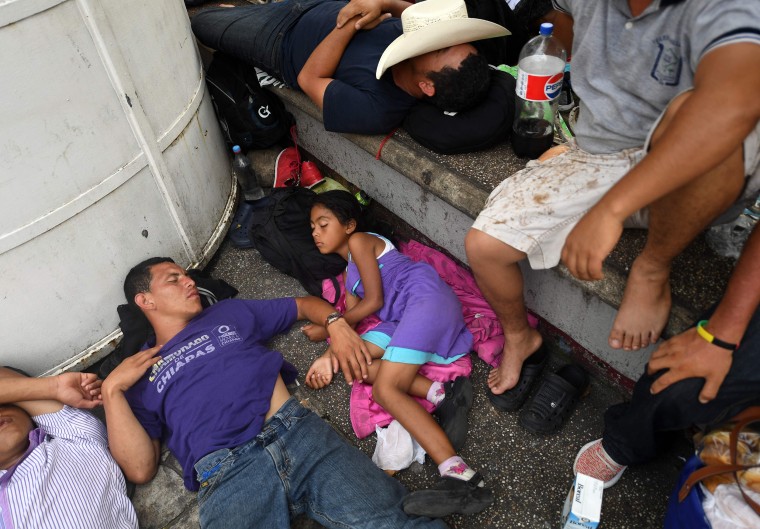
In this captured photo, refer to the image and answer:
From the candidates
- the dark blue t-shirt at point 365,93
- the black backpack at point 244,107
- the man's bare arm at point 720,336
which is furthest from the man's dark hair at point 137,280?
the man's bare arm at point 720,336

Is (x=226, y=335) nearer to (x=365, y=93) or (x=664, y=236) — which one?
(x=365, y=93)

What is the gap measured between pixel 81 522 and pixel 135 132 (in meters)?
1.68

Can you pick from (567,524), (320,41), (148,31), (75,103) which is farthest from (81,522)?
(320,41)

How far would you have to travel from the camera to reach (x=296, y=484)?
2137mm

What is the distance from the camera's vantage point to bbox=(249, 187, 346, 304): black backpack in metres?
3.09

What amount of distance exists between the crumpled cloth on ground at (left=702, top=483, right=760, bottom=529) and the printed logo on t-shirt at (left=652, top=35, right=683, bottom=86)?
126 cm

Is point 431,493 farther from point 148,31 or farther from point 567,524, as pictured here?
point 148,31

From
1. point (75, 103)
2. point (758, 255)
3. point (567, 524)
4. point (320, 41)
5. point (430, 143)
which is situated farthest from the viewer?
point (320, 41)

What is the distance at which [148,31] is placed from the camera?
2.56 m

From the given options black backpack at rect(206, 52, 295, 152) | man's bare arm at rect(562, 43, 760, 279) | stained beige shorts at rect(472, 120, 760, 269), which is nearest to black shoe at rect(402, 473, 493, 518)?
stained beige shorts at rect(472, 120, 760, 269)

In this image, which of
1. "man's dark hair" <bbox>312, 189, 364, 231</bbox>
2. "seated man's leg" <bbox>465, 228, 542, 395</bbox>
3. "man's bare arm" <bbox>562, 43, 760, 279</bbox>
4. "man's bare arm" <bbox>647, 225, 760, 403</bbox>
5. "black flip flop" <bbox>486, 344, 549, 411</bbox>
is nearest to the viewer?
"man's bare arm" <bbox>562, 43, 760, 279</bbox>

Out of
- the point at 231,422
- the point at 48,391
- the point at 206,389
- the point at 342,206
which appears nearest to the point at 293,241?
the point at 342,206

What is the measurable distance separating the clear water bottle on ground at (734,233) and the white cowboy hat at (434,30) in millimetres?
1396

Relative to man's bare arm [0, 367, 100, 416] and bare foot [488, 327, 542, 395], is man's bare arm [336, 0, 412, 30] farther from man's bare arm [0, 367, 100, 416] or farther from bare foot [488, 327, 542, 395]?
man's bare arm [0, 367, 100, 416]
